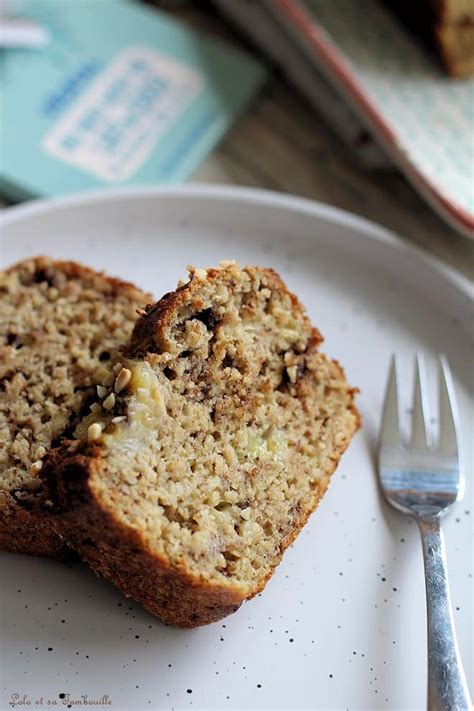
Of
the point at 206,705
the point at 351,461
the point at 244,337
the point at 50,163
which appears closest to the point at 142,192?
the point at 50,163

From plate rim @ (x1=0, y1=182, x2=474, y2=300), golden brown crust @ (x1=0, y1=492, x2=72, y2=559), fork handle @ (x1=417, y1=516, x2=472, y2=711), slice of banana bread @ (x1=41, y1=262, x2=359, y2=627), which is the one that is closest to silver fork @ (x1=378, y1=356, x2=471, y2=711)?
fork handle @ (x1=417, y1=516, x2=472, y2=711)

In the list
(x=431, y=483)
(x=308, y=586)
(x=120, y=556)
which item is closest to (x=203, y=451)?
(x=120, y=556)

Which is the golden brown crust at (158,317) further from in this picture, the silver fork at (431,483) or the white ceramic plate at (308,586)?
the silver fork at (431,483)

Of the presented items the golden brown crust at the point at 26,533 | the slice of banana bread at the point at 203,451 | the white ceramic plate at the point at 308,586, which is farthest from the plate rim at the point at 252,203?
the golden brown crust at the point at 26,533

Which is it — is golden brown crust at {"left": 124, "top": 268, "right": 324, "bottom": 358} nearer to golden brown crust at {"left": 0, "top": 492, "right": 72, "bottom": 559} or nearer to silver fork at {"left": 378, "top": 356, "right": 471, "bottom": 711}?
golden brown crust at {"left": 0, "top": 492, "right": 72, "bottom": 559}

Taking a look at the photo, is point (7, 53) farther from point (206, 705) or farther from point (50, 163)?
point (206, 705)

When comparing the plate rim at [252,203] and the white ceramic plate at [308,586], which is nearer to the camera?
the white ceramic plate at [308,586]
